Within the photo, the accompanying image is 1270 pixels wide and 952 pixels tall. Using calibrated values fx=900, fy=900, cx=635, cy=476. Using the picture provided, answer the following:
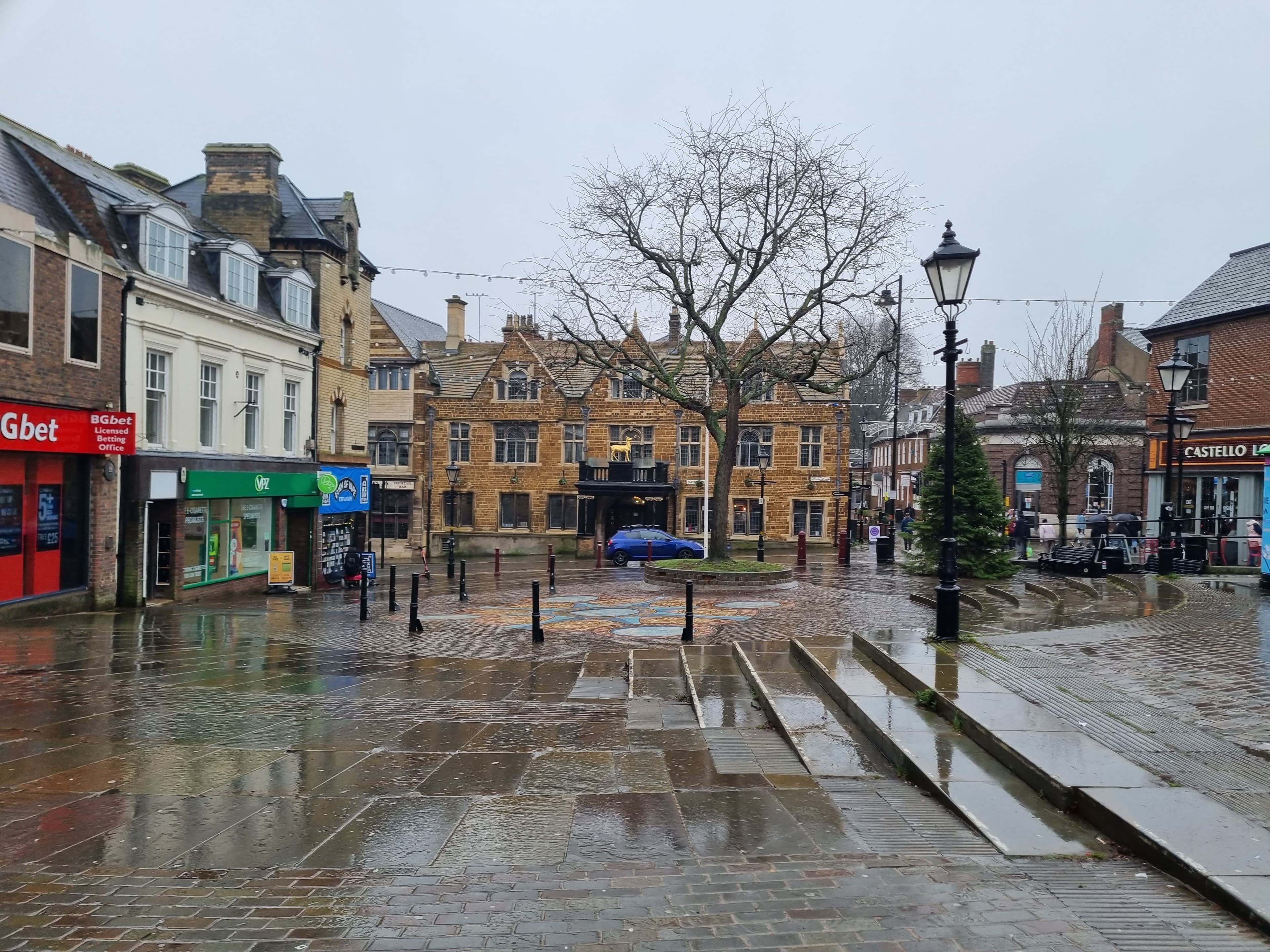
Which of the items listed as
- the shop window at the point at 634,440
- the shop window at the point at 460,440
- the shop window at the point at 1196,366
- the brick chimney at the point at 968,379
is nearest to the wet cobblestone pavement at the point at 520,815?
the shop window at the point at 1196,366

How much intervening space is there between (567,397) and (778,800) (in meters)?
39.3

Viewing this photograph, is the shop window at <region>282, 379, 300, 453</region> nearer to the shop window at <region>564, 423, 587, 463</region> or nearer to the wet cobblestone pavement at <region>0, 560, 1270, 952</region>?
the wet cobblestone pavement at <region>0, 560, 1270, 952</region>

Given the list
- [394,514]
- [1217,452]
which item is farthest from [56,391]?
[394,514]

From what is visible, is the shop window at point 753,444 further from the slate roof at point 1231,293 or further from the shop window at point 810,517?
the slate roof at point 1231,293

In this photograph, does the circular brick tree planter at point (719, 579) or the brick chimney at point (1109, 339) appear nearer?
the circular brick tree planter at point (719, 579)

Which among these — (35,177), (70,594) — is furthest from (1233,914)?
(35,177)

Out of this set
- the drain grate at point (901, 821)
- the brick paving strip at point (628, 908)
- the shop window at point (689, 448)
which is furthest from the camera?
the shop window at point (689, 448)

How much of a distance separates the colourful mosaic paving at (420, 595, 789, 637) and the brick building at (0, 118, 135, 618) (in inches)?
278

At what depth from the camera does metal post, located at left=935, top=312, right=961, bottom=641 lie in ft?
34.4

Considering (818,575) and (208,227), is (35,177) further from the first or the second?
(818,575)

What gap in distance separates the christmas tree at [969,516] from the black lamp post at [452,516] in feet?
44.3

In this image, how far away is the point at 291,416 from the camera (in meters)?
25.8

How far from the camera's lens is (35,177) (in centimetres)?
1847

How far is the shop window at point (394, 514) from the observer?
1751 inches
